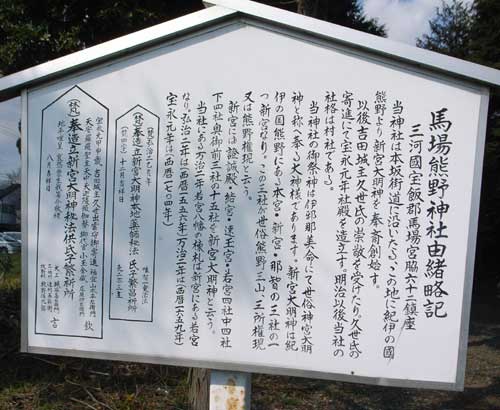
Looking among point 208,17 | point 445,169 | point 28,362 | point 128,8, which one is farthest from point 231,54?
point 28,362

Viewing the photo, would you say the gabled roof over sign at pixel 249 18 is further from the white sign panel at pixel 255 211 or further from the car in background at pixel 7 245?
the car in background at pixel 7 245

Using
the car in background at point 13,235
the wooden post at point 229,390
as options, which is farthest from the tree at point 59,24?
the wooden post at point 229,390

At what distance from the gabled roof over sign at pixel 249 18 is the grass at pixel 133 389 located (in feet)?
9.68

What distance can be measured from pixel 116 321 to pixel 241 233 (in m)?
0.77

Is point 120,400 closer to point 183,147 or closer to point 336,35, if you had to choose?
point 183,147

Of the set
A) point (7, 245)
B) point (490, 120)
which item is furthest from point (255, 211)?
point (490, 120)

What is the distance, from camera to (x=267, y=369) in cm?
219

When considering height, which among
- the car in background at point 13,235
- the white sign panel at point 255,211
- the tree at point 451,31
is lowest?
the car in background at point 13,235

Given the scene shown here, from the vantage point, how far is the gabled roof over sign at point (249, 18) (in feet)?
6.64

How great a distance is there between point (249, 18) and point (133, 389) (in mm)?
3578

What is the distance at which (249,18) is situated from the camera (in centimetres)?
A: 222

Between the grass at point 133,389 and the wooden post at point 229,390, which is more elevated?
the wooden post at point 229,390

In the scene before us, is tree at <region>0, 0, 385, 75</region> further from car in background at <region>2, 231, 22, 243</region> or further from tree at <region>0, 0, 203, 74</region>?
car in background at <region>2, 231, 22, 243</region>

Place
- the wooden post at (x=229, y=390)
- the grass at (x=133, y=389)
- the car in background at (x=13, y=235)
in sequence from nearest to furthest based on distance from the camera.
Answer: the wooden post at (x=229, y=390) < the grass at (x=133, y=389) < the car in background at (x=13, y=235)
